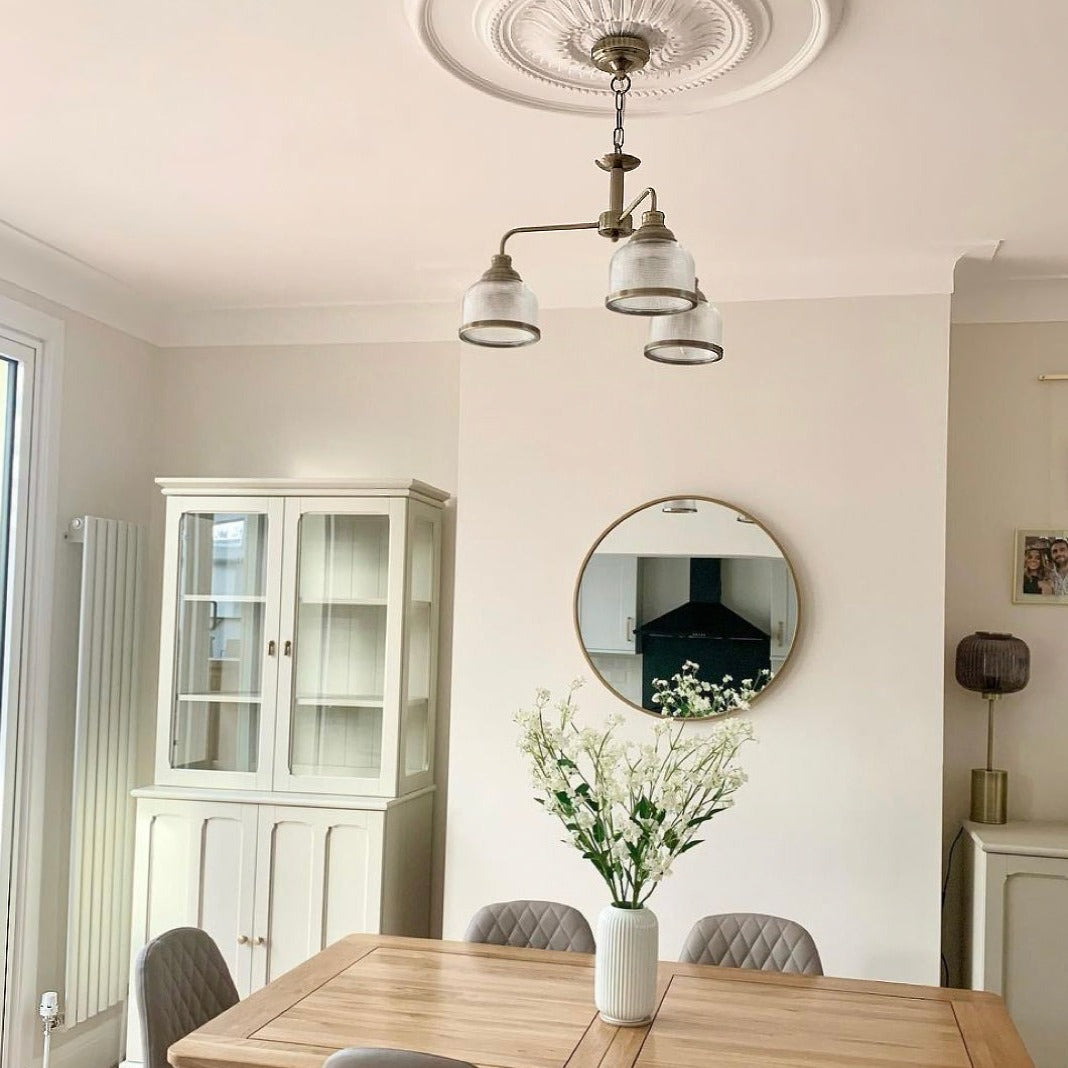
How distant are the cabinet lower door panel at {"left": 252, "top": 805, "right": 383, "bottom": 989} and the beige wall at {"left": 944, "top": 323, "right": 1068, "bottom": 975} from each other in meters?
1.86

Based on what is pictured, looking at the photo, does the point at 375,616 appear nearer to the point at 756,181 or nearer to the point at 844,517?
the point at 844,517

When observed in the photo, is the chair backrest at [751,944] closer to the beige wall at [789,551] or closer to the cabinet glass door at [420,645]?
the beige wall at [789,551]

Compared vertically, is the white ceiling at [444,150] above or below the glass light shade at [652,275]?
above

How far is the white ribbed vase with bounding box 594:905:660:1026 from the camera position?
8.13 ft

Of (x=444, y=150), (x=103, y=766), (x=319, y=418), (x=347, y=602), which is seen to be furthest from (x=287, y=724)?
(x=444, y=150)

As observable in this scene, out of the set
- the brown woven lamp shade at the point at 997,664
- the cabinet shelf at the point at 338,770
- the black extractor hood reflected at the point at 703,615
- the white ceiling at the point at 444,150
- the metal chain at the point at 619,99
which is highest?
the white ceiling at the point at 444,150

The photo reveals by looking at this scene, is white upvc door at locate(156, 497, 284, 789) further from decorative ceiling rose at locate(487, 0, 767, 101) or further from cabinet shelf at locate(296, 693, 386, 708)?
decorative ceiling rose at locate(487, 0, 767, 101)

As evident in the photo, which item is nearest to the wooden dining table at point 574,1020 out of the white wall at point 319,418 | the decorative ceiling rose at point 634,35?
the white wall at point 319,418

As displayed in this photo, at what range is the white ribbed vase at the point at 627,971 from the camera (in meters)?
2.48

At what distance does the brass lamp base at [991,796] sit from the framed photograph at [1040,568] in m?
0.58

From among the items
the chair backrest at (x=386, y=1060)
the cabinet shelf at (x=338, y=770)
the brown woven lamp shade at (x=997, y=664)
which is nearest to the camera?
the chair backrest at (x=386, y=1060)

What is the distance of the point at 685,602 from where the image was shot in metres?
3.84

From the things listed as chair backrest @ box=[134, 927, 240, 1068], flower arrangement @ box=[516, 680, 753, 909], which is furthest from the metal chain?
chair backrest @ box=[134, 927, 240, 1068]

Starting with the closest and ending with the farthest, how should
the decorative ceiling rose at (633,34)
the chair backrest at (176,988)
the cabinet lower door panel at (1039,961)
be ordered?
the decorative ceiling rose at (633,34)
the chair backrest at (176,988)
the cabinet lower door panel at (1039,961)
